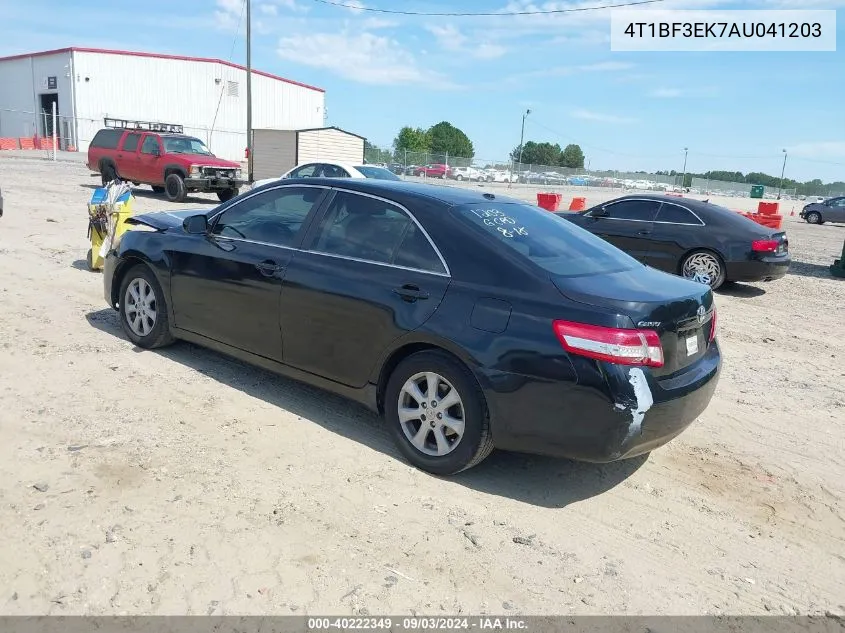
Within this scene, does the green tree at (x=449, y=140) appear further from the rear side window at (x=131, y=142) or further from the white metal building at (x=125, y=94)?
the rear side window at (x=131, y=142)

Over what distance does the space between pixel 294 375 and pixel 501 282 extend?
1.69m

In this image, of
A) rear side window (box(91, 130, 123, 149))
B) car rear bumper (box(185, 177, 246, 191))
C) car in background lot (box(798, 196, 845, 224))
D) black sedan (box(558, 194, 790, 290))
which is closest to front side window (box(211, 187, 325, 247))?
black sedan (box(558, 194, 790, 290))

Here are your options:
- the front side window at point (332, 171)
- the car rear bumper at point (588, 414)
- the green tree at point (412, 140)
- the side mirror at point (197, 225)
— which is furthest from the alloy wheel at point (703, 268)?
the green tree at point (412, 140)

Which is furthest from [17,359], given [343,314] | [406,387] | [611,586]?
[611,586]

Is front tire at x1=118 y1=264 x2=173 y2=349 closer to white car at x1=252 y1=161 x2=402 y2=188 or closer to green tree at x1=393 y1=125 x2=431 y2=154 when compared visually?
white car at x1=252 y1=161 x2=402 y2=188

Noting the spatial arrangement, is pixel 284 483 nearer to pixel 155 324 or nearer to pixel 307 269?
pixel 307 269

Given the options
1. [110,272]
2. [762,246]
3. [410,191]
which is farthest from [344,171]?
[410,191]

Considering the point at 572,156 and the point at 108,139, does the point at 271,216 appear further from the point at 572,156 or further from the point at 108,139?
the point at 572,156

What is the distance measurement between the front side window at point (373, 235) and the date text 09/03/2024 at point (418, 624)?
1853 mm

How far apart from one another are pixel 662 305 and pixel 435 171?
44142 mm

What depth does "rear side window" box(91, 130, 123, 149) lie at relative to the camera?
65.3ft

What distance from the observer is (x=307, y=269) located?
14.5 feet

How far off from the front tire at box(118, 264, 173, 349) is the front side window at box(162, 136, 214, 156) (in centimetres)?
1422

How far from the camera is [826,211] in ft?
103
